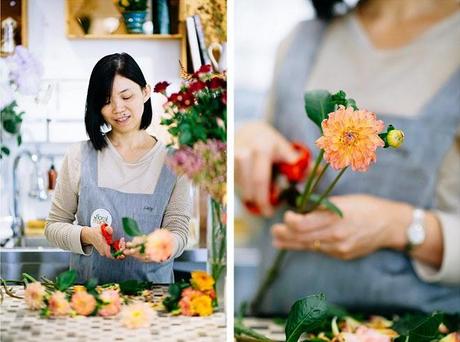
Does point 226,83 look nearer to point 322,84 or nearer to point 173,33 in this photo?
point 173,33

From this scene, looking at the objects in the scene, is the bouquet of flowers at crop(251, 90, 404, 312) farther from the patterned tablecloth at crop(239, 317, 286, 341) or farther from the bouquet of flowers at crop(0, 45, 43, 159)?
the bouquet of flowers at crop(0, 45, 43, 159)

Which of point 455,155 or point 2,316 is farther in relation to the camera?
point 455,155

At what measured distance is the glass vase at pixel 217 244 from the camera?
168 centimetres

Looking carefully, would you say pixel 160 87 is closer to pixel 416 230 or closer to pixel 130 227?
pixel 130 227

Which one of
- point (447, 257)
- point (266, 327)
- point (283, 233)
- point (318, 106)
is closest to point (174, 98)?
point (318, 106)

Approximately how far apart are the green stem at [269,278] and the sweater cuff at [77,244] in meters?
0.59

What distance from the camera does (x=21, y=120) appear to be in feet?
5.39

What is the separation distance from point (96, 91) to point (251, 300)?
0.75 meters

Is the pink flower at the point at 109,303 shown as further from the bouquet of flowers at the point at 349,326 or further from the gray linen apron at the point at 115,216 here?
the bouquet of flowers at the point at 349,326

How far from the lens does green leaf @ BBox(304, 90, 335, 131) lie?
1.83 m

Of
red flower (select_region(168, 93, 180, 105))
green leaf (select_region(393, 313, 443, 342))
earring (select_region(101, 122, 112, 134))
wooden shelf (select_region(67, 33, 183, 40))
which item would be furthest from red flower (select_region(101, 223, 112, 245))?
green leaf (select_region(393, 313, 443, 342))

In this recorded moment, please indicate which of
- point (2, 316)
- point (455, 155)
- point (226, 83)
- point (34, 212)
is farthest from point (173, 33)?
point (455, 155)

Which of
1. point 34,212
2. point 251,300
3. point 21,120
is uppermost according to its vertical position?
point 21,120

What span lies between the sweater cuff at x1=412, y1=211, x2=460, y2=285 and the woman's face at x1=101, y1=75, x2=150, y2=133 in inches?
34.4
